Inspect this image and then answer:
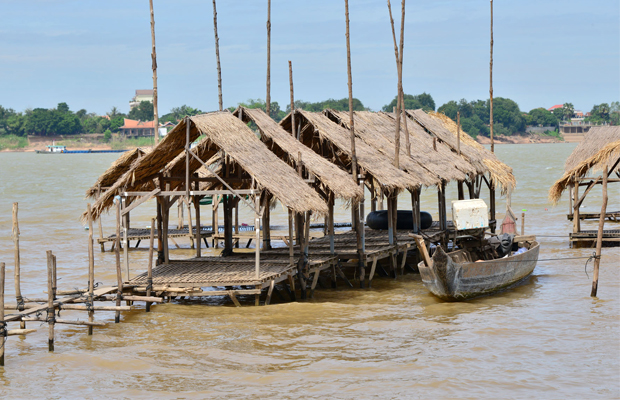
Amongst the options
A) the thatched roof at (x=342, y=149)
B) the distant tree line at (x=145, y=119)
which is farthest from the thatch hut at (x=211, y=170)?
the distant tree line at (x=145, y=119)

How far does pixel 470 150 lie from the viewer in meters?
22.8

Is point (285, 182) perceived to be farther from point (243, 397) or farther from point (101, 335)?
point (243, 397)

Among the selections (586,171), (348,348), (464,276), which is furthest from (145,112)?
(348,348)

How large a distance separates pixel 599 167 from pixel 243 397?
16531mm

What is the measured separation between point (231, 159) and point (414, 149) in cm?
770

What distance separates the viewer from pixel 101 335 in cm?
1172

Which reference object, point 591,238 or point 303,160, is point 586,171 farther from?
point 303,160

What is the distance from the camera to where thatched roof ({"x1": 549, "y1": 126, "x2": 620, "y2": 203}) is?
19938 millimetres

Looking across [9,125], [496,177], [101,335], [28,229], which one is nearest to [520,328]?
[101,335]

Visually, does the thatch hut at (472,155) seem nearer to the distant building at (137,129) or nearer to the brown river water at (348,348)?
the brown river water at (348,348)

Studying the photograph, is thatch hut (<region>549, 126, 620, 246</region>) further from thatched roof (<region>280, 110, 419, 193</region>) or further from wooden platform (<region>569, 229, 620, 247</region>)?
thatched roof (<region>280, 110, 419, 193</region>)

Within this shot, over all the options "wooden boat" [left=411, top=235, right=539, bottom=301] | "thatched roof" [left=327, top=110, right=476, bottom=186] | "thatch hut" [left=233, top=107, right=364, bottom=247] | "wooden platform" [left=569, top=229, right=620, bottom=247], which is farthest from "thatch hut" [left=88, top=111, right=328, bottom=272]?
"wooden platform" [left=569, top=229, right=620, bottom=247]

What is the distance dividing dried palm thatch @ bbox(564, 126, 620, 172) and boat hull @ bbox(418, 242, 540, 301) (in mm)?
7451

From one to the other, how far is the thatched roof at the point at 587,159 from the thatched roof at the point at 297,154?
309 inches
